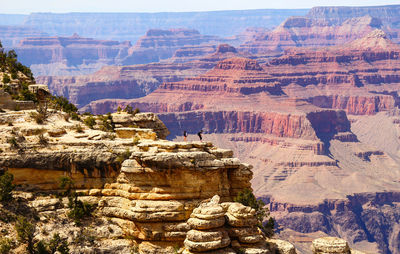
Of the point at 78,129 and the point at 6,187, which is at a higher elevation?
the point at 78,129

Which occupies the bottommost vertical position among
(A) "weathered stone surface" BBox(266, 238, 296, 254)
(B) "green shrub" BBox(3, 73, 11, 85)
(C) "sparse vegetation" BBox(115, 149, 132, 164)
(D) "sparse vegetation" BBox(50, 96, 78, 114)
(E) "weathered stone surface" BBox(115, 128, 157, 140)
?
(A) "weathered stone surface" BBox(266, 238, 296, 254)

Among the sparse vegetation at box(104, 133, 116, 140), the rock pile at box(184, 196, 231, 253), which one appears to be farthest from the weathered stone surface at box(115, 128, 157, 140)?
the rock pile at box(184, 196, 231, 253)

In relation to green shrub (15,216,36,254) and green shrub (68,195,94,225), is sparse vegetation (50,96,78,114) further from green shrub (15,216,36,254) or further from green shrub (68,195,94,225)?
green shrub (15,216,36,254)

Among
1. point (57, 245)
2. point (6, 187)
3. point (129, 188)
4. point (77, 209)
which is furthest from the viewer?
point (77, 209)

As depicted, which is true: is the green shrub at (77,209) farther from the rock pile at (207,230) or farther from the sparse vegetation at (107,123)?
the sparse vegetation at (107,123)

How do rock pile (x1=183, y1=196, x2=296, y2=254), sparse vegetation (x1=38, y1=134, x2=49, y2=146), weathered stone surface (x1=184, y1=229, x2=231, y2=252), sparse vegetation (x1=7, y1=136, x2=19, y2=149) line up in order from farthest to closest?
1. sparse vegetation (x1=38, y1=134, x2=49, y2=146)
2. sparse vegetation (x1=7, y1=136, x2=19, y2=149)
3. rock pile (x1=183, y1=196, x2=296, y2=254)
4. weathered stone surface (x1=184, y1=229, x2=231, y2=252)

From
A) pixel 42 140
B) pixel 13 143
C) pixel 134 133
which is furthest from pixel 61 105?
pixel 13 143

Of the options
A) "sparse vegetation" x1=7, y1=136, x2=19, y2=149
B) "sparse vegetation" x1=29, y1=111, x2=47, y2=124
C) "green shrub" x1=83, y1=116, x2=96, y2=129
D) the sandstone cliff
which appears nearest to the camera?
the sandstone cliff

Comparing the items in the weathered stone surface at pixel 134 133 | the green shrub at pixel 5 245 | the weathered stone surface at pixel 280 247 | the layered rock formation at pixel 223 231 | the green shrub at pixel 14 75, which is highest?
A: the green shrub at pixel 14 75

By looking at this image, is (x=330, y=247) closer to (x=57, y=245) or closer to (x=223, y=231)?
(x=223, y=231)

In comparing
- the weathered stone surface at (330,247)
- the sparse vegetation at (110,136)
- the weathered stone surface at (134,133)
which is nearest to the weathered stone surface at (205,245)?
the weathered stone surface at (330,247)

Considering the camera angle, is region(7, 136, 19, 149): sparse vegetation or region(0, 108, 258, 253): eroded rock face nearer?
region(0, 108, 258, 253): eroded rock face

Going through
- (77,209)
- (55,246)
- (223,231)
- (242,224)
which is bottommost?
(55,246)

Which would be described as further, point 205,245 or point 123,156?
point 123,156
